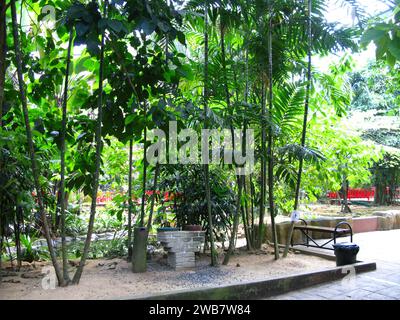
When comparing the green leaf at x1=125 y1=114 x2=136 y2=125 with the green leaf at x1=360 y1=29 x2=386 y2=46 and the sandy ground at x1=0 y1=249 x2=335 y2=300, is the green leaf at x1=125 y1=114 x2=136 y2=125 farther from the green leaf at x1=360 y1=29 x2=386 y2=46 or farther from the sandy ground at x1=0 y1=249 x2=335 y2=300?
the green leaf at x1=360 y1=29 x2=386 y2=46

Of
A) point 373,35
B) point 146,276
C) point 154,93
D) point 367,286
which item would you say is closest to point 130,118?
point 154,93

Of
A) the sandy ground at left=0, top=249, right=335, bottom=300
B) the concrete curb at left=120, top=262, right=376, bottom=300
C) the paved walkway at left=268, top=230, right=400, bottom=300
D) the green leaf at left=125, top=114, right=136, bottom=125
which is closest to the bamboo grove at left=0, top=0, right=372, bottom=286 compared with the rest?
the green leaf at left=125, top=114, right=136, bottom=125

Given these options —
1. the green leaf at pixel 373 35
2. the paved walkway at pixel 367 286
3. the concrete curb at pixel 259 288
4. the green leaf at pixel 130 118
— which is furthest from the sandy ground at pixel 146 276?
the green leaf at pixel 373 35

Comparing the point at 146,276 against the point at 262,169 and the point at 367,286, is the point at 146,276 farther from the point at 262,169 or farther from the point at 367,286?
the point at 367,286

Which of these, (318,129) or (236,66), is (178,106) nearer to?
(236,66)

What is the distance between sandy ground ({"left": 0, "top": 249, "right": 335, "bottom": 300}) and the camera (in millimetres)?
4363

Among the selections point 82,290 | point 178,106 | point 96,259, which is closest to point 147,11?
point 178,106

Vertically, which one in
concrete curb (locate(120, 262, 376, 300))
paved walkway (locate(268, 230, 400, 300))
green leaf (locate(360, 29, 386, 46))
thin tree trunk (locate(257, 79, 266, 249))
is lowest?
paved walkway (locate(268, 230, 400, 300))

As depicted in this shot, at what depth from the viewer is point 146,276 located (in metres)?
5.27

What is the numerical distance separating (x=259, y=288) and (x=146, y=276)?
145 centimetres

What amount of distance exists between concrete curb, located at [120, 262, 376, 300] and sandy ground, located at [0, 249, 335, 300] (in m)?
0.18

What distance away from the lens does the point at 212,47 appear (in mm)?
6562

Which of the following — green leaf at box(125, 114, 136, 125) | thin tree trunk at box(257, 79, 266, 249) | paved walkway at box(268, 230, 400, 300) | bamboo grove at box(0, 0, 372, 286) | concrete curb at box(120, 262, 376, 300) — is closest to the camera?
concrete curb at box(120, 262, 376, 300)

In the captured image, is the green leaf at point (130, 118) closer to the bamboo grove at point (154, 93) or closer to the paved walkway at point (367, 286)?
the bamboo grove at point (154, 93)
